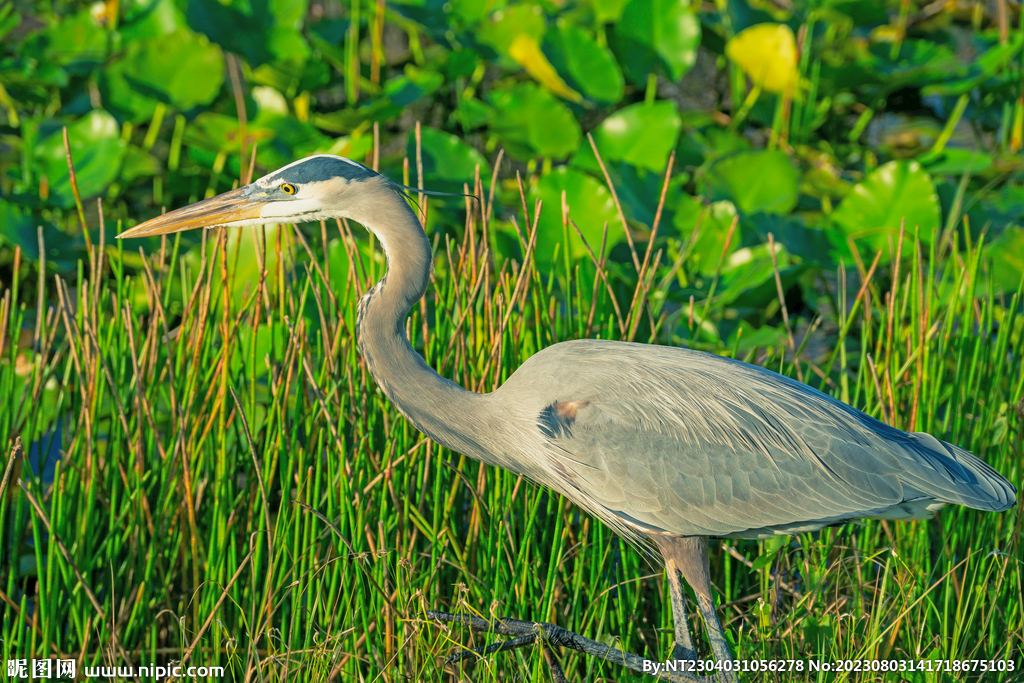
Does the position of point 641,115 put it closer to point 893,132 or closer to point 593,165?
point 593,165

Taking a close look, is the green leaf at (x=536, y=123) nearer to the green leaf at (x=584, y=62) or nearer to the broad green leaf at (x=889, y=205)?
the green leaf at (x=584, y=62)

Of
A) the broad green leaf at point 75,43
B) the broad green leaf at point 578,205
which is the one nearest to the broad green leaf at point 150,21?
the broad green leaf at point 75,43

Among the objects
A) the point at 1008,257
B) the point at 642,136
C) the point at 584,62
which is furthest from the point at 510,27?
the point at 1008,257

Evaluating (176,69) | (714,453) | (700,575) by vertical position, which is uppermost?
(176,69)

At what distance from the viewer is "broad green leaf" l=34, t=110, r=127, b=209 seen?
9.99 feet

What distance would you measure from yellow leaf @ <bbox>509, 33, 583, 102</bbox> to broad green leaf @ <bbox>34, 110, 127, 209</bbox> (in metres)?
1.61

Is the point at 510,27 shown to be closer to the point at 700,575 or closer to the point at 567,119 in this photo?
the point at 567,119

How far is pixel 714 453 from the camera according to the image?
162cm

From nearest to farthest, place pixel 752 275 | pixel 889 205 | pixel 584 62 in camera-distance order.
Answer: pixel 752 275 → pixel 889 205 → pixel 584 62

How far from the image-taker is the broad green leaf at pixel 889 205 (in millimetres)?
2906

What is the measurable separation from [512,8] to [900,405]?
253cm

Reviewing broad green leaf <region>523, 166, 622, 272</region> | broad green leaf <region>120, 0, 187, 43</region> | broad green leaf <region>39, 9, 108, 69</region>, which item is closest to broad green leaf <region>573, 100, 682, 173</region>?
broad green leaf <region>523, 166, 622, 272</region>

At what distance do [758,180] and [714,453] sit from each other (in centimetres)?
184

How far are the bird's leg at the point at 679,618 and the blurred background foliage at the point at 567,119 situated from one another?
106cm
